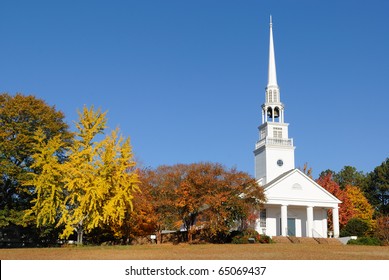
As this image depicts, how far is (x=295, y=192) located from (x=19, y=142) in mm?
23893

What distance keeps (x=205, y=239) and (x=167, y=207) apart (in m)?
4.24

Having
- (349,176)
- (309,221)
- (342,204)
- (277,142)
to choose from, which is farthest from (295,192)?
(349,176)

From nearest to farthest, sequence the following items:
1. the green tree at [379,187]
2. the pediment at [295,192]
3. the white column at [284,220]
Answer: the white column at [284,220]
the pediment at [295,192]
the green tree at [379,187]

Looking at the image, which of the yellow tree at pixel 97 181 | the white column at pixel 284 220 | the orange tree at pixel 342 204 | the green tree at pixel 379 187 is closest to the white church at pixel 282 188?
the white column at pixel 284 220

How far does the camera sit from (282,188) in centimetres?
4756

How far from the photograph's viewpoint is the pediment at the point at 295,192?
4706 cm

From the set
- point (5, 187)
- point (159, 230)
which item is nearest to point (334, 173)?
point (159, 230)

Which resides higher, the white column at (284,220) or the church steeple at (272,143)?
the church steeple at (272,143)

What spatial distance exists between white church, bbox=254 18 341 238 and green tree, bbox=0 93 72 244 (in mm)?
18904

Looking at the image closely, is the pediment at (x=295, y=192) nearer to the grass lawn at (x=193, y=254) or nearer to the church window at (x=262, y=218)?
the church window at (x=262, y=218)

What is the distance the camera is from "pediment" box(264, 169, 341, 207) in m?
47.1

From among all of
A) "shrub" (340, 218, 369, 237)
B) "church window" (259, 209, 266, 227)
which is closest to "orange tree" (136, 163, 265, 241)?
"church window" (259, 209, 266, 227)

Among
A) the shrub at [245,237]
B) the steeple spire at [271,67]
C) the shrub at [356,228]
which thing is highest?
the steeple spire at [271,67]

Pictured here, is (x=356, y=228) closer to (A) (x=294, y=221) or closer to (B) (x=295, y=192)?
(A) (x=294, y=221)
